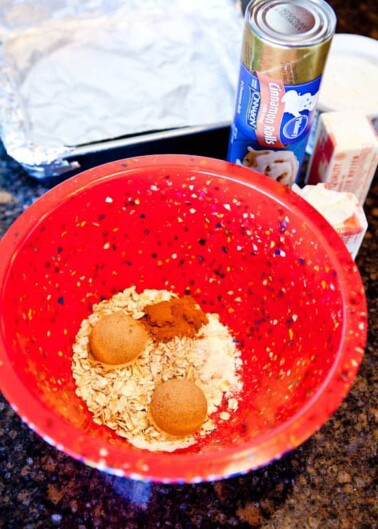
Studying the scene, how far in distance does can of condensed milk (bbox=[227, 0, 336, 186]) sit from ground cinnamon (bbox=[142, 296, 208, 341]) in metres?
0.21

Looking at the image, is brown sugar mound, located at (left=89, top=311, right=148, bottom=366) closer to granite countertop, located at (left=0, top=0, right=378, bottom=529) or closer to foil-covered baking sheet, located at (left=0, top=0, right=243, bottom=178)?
granite countertop, located at (left=0, top=0, right=378, bottom=529)

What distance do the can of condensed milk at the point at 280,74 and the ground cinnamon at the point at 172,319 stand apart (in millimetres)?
211

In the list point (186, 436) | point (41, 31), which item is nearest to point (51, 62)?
point (41, 31)

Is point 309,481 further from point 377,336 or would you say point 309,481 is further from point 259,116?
point 259,116

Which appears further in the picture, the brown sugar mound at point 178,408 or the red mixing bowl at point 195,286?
the brown sugar mound at point 178,408

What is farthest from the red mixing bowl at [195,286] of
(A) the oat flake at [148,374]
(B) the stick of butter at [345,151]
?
(B) the stick of butter at [345,151]

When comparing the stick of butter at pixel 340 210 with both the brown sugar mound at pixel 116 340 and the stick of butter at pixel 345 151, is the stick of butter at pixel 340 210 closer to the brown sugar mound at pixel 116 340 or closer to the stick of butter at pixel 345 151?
the stick of butter at pixel 345 151

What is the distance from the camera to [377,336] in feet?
2.58

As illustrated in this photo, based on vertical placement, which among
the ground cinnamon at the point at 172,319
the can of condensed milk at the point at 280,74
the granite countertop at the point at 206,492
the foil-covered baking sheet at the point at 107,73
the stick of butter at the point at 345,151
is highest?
the can of condensed milk at the point at 280,74

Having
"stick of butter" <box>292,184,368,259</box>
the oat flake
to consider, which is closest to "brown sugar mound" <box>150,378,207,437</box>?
the oat flake

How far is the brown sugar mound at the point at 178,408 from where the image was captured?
63 centimetres

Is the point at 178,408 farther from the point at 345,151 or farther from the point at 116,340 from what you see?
the point at 345,151

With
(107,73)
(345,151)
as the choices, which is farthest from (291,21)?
(107,73)

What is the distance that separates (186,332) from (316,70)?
34cm
